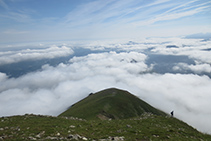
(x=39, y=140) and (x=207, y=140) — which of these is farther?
(x=207, y=140)

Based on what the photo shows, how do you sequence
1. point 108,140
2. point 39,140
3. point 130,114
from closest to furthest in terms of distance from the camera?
point 39,140
point 108,140
point 130,114

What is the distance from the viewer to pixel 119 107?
86.8 meters

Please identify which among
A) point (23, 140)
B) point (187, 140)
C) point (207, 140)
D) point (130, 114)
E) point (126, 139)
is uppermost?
point (23, 140)

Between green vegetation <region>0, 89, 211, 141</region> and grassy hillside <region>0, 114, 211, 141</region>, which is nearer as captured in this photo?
grassy hillside <region>0, 114, 211, 141</region>

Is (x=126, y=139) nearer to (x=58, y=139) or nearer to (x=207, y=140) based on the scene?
(x=58, y=139)

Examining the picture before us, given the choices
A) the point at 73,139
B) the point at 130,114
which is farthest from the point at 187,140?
the point at 130,114

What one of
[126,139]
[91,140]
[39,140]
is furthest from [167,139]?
[39,140]

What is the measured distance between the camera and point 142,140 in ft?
57.4

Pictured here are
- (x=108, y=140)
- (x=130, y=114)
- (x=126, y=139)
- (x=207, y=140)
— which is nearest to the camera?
(x=108, y=140)

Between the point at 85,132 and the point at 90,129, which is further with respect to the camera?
the point at 90,129

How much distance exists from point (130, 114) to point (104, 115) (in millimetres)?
24771

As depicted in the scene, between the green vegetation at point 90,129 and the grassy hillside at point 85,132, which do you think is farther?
the green vegetation at point 90,129

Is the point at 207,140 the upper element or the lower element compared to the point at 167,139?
lower

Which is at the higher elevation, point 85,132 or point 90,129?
point 85,132
